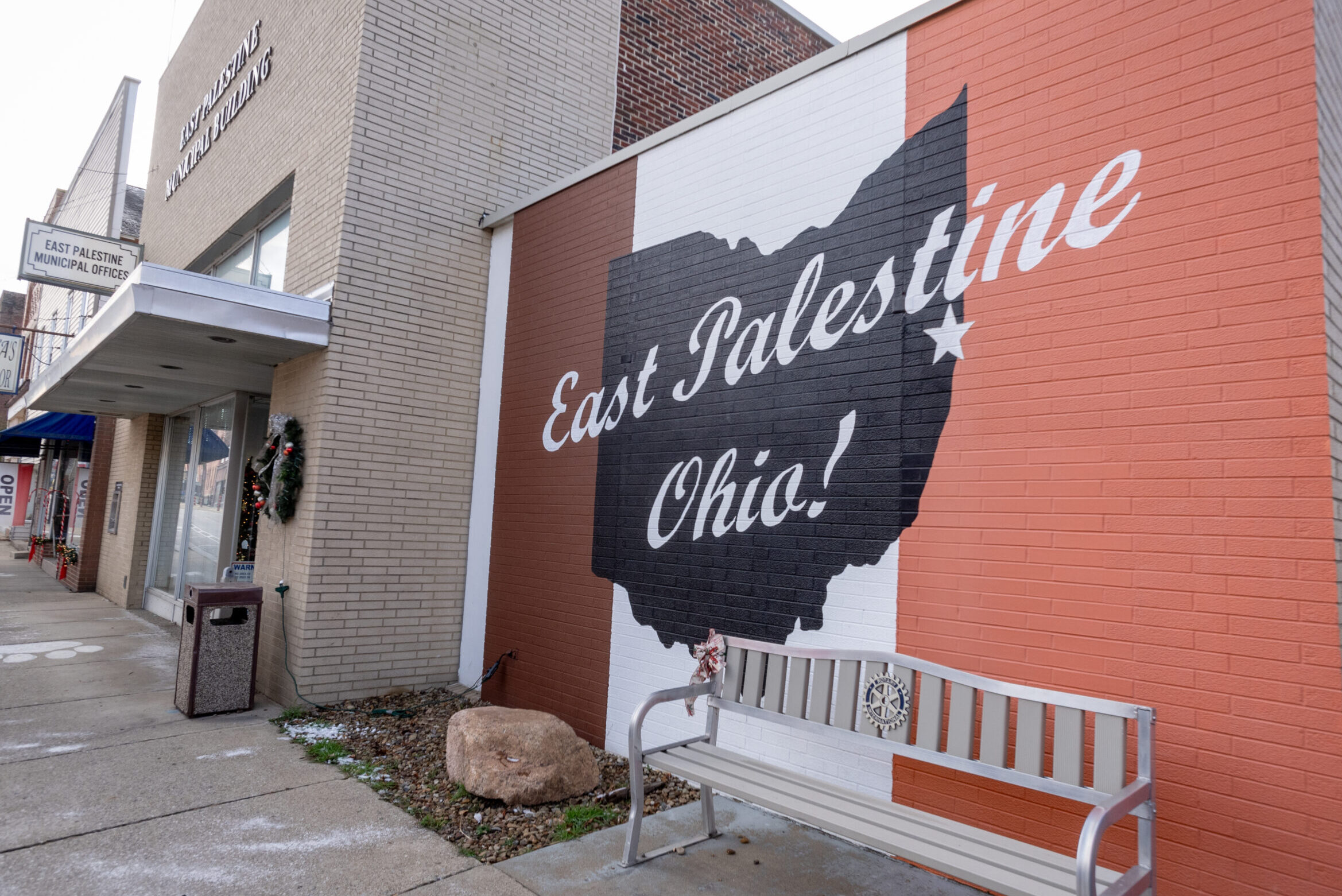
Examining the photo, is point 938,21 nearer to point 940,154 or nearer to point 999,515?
point 940,154

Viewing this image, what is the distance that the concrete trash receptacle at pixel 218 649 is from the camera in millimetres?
5785

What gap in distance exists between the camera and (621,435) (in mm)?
5520

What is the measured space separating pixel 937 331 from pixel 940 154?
0.92 meters

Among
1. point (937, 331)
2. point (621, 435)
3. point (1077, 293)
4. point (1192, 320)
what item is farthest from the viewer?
point (621, 435)

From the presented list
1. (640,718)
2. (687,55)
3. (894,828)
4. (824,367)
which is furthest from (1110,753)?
(687,55)

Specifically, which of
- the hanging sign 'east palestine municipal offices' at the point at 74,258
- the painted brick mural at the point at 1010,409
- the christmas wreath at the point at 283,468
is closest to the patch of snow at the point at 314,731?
the painted brick mural at the point at 1010,409

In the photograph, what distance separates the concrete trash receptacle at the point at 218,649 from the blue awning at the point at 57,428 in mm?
10858

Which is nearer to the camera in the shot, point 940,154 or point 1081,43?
point 1081,43

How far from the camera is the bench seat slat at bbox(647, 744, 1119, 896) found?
99.8 inches

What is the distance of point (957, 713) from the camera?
320cm

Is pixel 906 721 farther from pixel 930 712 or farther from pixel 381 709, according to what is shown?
pixel 381 709

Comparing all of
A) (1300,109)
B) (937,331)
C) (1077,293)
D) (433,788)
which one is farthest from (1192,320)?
(433,788)

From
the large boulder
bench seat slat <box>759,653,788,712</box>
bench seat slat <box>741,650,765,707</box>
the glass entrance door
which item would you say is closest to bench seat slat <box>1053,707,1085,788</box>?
bench seat slat <box>759,653,788,712</box>

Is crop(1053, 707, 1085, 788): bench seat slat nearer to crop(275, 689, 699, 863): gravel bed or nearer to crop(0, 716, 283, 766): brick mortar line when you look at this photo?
crop(275, 689, 699, 863): gravel bed
